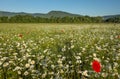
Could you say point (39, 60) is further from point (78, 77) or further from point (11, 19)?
point (11, 19)

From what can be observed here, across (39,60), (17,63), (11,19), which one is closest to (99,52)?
(39,60)

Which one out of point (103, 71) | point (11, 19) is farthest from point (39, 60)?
point (11, 19)

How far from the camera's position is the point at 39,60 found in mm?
6227

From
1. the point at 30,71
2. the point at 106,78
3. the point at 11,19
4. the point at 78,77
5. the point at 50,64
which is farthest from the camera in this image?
the point at 11,19

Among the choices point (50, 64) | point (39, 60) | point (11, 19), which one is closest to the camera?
point (50, 64)

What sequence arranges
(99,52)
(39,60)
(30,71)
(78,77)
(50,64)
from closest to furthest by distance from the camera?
(78,77) → (30,71) → (50,64) → (39,60) → (99,52)

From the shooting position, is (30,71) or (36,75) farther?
(30,71)

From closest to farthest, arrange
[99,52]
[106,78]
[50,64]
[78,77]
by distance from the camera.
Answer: [106,78], [78,77], [50,64], [99,52]

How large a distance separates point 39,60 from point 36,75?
1.19m

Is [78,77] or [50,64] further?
[50,64]

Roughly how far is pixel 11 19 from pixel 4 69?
75.7 meters

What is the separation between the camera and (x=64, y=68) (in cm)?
522

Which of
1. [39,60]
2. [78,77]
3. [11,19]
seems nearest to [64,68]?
[78,77]

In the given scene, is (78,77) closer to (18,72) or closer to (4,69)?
(18,72)
